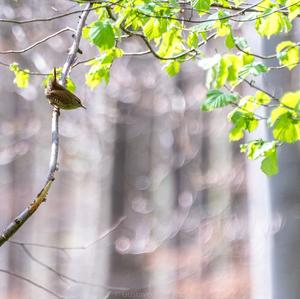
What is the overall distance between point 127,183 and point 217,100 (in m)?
6.28

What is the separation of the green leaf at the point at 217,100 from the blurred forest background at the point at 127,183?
5048mm

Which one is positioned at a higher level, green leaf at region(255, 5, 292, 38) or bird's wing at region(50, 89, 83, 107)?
green leaf at region(255, 5, 292, 38)

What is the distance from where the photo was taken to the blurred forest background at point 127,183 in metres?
7.24

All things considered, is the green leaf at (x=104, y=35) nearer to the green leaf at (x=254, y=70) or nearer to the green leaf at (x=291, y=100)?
the green leaf at (x=254, y=70)

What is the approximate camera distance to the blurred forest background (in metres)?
7.24

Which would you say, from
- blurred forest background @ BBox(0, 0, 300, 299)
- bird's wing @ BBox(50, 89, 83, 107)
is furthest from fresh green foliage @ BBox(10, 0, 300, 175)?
blurred forest background @ BBox(0, 0, 300, 299)

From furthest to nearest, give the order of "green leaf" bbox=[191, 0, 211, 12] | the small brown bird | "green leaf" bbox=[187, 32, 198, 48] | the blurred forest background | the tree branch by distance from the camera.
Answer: the blurred forest background, "green leaf" bbox=[187, 32, 198, 48], "green leaf" bbox=[191, 0, 211, 12], the small brown bird, the tree branch

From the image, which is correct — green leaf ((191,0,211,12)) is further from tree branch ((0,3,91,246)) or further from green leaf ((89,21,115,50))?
tree branch ((0,3,91,246))

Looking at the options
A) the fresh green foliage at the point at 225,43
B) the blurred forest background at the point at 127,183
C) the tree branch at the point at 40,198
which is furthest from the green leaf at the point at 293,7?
the blurred forest background at the point at 127,183

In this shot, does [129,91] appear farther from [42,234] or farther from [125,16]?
[125,16]

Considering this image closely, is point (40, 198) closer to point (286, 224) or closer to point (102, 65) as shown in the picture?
point (102, 65)

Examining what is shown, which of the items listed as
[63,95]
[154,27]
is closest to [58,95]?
[63,95]

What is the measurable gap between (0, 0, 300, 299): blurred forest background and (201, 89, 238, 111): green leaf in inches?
199

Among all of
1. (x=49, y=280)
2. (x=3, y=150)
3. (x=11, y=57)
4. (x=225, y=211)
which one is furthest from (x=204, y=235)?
(x=11, y=57)
